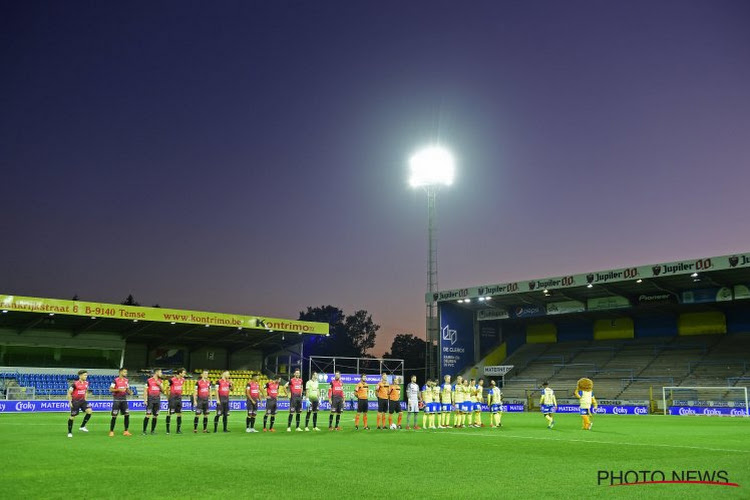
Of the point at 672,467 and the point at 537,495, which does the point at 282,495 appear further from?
the point at 672,467

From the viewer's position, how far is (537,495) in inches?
347

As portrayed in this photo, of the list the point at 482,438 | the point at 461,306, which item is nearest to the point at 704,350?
the point at 461,306

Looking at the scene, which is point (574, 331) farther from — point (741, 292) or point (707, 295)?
point (741, 292)

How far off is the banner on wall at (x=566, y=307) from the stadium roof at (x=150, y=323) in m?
18.7

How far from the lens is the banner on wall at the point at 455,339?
177 ft

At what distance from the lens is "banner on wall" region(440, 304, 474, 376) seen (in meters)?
53.8

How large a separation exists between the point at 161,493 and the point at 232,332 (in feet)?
147

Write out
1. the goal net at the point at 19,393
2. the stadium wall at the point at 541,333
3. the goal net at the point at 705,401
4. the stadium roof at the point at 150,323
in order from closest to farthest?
1. the goal net at the point at 19,393
2. the goal net at the point at 705,401
3. the stadium roof at the point at 150,323
4. the stadium wall at the point at 541,333

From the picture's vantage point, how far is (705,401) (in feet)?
131

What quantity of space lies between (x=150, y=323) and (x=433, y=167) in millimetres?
23190

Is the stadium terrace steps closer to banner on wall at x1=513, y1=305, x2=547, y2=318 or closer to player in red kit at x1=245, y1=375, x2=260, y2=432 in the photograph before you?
banner on wall at x1=513, y1=305, x2=547, y2=318

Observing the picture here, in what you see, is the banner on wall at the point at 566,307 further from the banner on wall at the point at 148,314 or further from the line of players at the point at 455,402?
the line of players at the point at 455,402

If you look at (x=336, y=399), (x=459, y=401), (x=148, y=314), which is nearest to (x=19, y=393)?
(x=148, y=314)

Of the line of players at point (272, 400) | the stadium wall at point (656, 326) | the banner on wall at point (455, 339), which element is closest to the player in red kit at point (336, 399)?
the line of players at point (272, 400)
